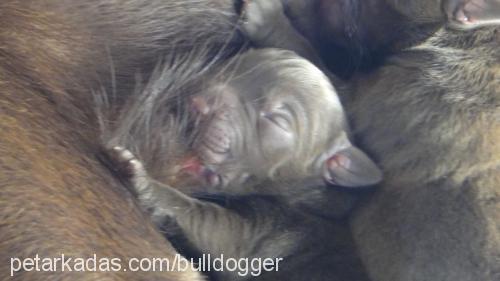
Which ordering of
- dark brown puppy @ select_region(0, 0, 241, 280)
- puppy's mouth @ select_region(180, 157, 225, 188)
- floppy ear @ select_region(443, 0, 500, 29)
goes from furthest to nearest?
1. floppy ear @ select_region(443, 0, 500, 29)
2. puppy's mouth @ select_region(180, 157, 225, 188)
3. dark brown puppy @ select_region(0, 0, 241, 280)

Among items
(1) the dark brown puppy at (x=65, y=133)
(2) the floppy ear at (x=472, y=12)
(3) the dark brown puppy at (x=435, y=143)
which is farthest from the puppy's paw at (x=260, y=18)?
(2) the floppy ear at (x=472, y=12)

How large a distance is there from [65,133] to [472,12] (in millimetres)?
789

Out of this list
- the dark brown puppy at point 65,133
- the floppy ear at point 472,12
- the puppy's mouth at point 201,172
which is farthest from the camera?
the floppy ear at point 472,12

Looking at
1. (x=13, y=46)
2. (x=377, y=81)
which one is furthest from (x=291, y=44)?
(x=13, y=46)

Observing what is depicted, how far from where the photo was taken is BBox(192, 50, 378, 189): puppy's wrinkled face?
1441 millimetres

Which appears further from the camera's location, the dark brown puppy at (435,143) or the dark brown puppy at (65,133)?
the dark brown puppy at (435,143)

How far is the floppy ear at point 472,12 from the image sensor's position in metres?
1.50

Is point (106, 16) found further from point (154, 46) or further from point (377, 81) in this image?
point (377, 81)

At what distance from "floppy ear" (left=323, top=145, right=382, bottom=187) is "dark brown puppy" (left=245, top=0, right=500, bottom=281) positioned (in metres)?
0.08

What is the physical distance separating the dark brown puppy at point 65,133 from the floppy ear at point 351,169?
1.26 ft

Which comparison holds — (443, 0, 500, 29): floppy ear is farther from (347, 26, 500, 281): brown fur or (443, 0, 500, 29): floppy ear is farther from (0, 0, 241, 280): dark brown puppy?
(0, 0, 241, 280): dark brown puppy

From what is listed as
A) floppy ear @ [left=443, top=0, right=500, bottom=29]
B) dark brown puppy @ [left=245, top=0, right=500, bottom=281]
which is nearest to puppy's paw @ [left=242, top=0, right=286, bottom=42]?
dark brown puppy @ [left=245, top=0, right=500, bottom=281]

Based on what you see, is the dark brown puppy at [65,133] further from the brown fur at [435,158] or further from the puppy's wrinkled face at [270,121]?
the brown fur at [435,158]

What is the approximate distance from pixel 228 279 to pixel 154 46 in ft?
1.37
